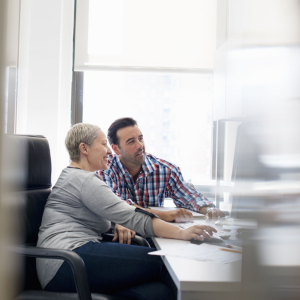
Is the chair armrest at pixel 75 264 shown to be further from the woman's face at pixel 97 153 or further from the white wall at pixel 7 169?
the white wall at pixel 7 169

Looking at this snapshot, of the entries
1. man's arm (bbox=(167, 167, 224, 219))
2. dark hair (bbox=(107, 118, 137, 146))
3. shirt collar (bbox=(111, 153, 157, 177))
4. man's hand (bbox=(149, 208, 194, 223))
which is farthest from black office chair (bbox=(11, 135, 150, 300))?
dark hair (bbox=(107, 118, 137, 146))

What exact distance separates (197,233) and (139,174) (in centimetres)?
94

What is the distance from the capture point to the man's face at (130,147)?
185 centimetres

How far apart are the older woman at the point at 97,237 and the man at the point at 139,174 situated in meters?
0.55

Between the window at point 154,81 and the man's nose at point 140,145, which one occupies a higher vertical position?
the window at point 154,81

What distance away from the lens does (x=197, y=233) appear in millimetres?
939

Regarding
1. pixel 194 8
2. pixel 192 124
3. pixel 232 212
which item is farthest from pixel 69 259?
pixel 194 8

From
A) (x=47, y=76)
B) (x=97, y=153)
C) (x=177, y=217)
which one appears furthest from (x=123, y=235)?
(x=47, y=76)

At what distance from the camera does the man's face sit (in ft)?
6.08

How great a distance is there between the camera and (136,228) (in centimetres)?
106

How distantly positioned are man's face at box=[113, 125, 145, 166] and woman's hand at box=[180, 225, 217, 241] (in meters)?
0.92

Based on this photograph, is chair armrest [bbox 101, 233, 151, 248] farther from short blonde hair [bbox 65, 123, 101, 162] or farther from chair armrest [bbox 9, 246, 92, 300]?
chair armrest [bbox 9, 246, 92, 300]

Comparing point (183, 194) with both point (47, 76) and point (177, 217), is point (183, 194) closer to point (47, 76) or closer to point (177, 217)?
point (177, 217)

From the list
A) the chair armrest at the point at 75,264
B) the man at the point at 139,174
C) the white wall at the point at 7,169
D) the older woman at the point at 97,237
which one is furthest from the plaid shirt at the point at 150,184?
the white wall at the point at 7,169
